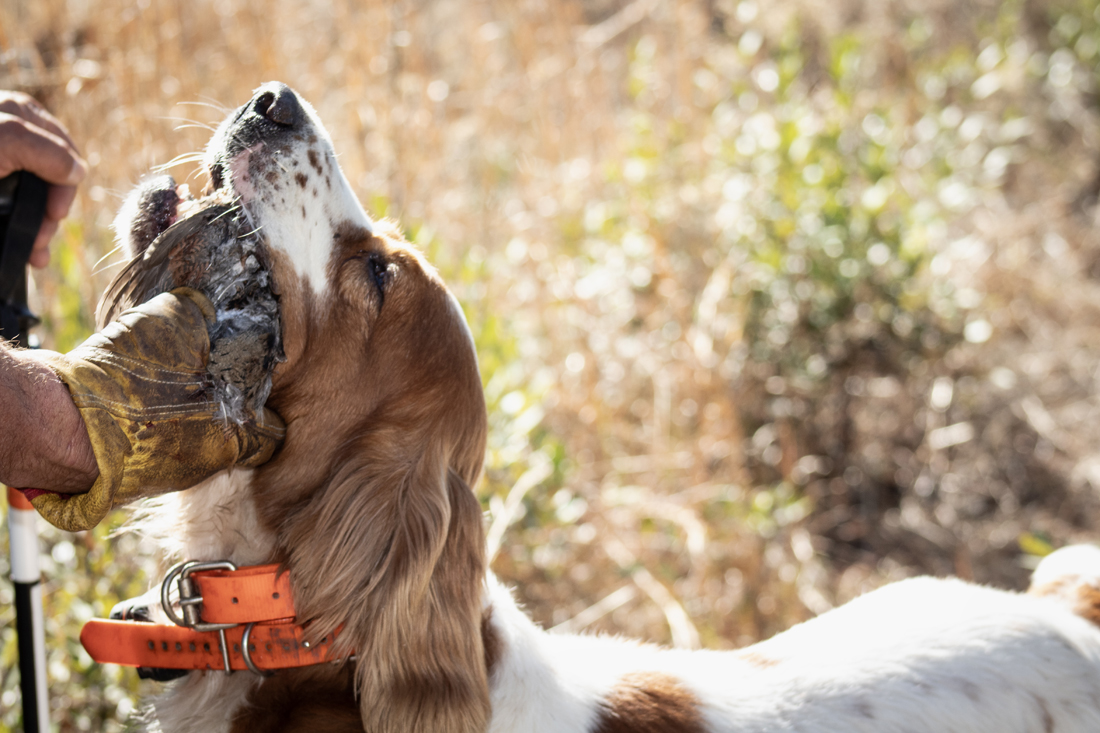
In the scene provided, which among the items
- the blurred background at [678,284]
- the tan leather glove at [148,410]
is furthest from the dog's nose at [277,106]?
the blurred background at [678,284]

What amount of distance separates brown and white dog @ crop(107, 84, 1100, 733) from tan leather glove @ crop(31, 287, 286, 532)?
7.1 inches

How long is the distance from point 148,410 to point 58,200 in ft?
2.92

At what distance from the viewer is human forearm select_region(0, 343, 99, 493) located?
1.24 m

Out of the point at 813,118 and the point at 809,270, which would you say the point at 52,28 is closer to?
the point at 809,270

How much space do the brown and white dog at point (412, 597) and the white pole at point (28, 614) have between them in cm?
→ 27

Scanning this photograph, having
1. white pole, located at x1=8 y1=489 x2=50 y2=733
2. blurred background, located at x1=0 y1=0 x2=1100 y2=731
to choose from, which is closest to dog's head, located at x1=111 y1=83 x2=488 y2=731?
white pole, located at x1=8 y1=489 x2=50 y2=733

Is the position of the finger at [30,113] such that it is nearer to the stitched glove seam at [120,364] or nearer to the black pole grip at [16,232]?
the black pole grip at [16,232]

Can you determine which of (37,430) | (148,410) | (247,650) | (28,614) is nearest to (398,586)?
(247,650)

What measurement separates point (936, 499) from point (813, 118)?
233cm

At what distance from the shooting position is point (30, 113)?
203cm

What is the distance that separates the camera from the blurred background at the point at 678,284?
3502mm

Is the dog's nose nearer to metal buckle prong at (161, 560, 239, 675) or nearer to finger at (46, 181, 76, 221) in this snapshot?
finger at (46, 181, 76, 221)

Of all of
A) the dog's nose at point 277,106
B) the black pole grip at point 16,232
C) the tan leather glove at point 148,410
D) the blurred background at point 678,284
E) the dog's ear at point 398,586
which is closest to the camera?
the tan leather glove at point 148,410

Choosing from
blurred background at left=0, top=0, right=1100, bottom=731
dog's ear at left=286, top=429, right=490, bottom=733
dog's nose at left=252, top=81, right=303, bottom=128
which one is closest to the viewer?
dog's ear at left=286, top=429, right=490, bottom=733
